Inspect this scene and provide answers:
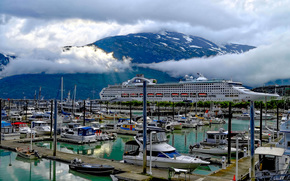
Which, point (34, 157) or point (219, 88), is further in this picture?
point (219, 88)

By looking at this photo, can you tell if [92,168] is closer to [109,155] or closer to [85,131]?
[109,155]

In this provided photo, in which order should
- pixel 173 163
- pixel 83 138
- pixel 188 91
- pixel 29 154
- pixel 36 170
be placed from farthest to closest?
pixel 188 91, pixel 83 138, pixel 29 154, pixel 36 170, pixel 173 163

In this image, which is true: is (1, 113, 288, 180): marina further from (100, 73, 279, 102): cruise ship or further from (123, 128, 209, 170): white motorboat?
(100, 73, 279, 102): cruise ship

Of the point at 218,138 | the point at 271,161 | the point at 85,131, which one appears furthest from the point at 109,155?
the point at 271,161

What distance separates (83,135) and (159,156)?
16.3 m

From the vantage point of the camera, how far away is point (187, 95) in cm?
14988

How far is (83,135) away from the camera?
32719 mm

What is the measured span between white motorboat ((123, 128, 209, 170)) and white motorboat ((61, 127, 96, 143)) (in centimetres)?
1328

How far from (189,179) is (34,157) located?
45.1ft

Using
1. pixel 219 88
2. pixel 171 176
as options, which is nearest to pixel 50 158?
pixel 171 176

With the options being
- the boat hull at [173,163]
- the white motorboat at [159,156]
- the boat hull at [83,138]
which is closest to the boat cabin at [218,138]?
the white motorboat at [159,156]

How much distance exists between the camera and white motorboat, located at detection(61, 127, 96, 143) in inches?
1278

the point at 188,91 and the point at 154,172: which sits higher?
the point at 188,91

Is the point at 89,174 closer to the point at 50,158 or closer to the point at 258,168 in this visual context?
the point at 50,158
